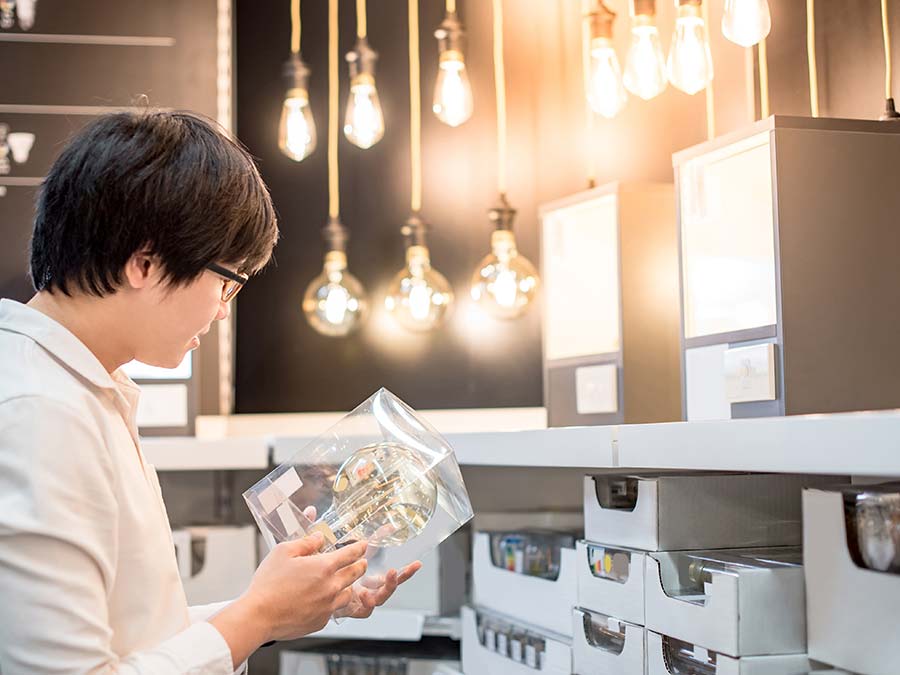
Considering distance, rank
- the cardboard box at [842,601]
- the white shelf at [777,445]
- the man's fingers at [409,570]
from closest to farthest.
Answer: the white shelf at [777,445] → the cardboard box at [842,601] → the man's fingers at [409,570]

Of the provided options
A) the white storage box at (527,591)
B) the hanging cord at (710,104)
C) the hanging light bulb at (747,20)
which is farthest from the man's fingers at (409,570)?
the hanging cord at (710,104)

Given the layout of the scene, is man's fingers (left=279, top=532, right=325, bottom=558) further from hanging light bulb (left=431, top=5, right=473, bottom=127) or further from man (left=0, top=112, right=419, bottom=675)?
hanging light bulb (left=431, top=5, right=473, bottom=127)

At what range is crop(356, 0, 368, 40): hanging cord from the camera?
3.34 meters

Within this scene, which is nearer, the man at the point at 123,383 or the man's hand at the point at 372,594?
the man at the point at 123,383

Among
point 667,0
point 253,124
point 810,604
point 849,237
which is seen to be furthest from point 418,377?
point 810,604

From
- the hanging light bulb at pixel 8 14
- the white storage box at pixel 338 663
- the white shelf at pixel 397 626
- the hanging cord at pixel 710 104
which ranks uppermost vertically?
the hanging light bulb at pixel 8 14

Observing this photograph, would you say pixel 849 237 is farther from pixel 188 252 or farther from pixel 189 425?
pixel 189 425

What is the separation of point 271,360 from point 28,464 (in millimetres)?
2290

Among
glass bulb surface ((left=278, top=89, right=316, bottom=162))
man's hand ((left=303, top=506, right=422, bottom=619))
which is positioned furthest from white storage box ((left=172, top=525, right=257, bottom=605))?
man's hand ((left=303, top=506, right=422, bottom=619))

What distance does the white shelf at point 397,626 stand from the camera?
90.7 inches

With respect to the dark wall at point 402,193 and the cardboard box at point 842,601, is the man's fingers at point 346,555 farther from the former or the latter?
the dark wall at point 402,193

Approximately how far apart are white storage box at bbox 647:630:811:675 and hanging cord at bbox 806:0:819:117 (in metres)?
1.06

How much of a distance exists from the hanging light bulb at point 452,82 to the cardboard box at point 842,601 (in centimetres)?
162

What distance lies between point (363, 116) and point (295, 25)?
0.74 meters
